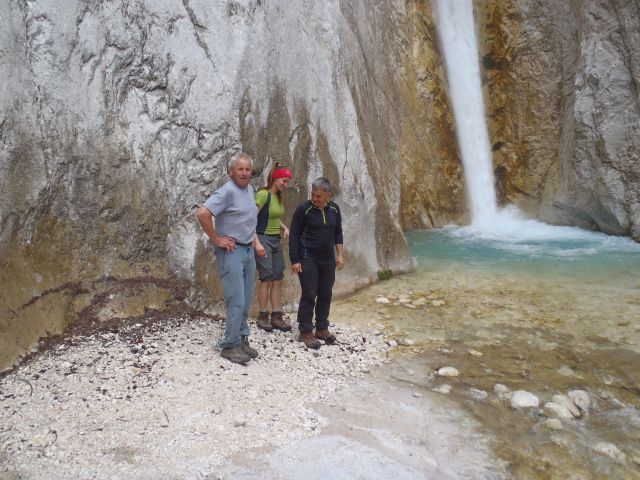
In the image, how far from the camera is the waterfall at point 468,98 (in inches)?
585

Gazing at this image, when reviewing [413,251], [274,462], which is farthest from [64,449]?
[413,251]

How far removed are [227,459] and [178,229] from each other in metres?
3.44

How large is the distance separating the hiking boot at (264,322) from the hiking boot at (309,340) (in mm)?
476

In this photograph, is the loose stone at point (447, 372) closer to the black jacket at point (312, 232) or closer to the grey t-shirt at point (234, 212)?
the black jacket at point (312, 232)

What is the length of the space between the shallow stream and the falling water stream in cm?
1

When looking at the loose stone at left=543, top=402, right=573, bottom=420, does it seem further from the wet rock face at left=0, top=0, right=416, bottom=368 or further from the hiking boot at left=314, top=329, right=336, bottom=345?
the wet rock face at left=0, top=0, right=416, bottom=368

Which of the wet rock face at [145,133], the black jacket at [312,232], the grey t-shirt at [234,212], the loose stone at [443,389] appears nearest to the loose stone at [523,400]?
the loose stone at [443,389]

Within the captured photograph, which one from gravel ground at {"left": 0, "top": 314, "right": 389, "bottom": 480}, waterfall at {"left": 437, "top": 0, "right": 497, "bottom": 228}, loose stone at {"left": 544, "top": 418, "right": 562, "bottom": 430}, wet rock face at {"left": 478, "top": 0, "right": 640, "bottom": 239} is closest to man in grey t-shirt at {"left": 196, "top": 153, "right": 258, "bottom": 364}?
gravel ground at {"left": 0, "top": 314, "right": 389, "bottom": 480}

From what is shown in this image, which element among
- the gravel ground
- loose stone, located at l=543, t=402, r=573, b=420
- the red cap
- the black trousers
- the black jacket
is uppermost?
the red cap

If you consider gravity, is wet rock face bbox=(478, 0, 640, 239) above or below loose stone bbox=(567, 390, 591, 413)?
above

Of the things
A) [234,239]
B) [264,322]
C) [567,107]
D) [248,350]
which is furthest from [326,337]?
[567,107]

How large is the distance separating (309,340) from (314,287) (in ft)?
1.90

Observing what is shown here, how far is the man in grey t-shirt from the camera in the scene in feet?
16.2

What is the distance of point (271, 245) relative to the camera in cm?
616
